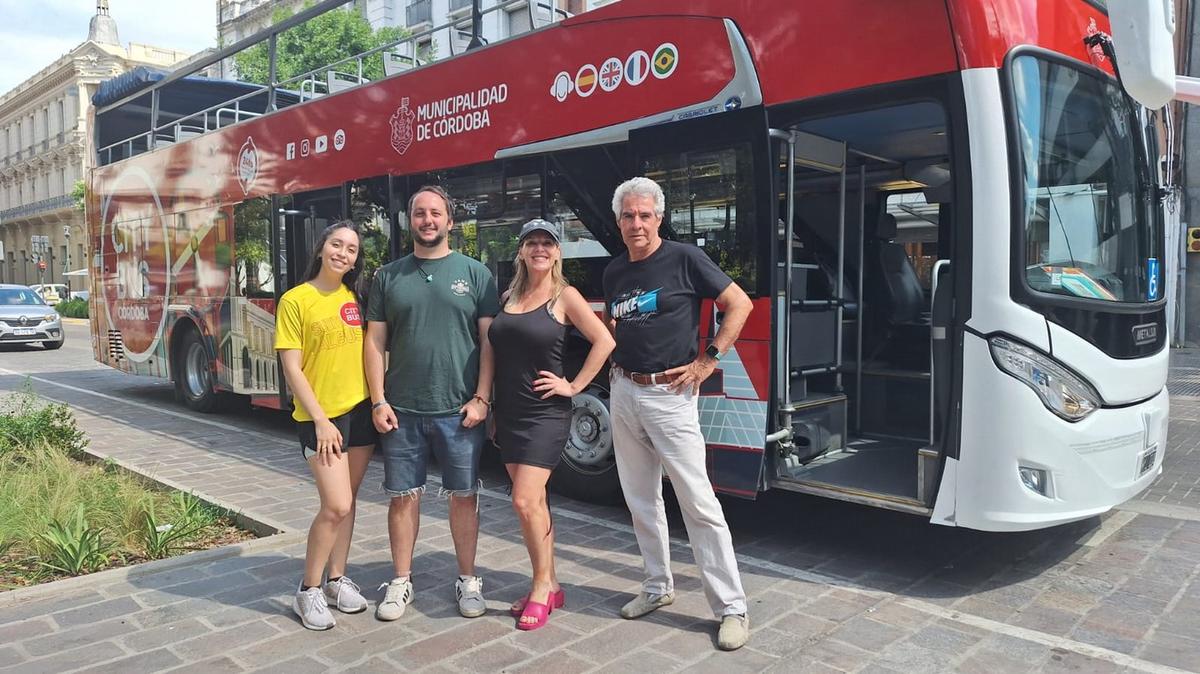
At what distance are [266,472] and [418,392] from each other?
13.1 feet

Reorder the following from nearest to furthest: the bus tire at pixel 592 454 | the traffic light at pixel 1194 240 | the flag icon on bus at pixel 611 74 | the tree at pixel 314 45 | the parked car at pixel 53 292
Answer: the flag icon on bus at pixel 611 74 < the bus tire at pixel 592 454 < the traffic light at pixel 1194 240 < the tree at pixel 314 45 < the parked car at pixel 53 292

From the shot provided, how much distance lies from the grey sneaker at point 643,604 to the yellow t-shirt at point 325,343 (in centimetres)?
153

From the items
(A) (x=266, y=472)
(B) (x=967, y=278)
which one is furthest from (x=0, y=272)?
(B) (x=967, y=278)

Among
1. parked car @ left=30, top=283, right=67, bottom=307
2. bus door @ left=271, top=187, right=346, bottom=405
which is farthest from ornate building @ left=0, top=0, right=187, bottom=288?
bus door @ left=271, top=187, right=346, bottom=405

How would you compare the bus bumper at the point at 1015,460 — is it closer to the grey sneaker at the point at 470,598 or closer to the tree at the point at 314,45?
the grey sneaker at the point at 470,598

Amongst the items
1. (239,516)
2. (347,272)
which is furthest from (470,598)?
(239,516)

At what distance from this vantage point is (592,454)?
5887mm

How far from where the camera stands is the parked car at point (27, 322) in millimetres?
20250

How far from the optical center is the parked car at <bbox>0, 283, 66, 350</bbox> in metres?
20.2

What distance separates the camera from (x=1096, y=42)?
4.39m

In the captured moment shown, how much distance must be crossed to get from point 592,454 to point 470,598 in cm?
203

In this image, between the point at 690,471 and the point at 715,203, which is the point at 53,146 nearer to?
the point at 715,203

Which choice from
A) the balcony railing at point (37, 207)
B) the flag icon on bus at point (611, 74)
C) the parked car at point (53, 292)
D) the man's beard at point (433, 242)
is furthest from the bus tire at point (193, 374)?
the balcony railing at point (37, 207)

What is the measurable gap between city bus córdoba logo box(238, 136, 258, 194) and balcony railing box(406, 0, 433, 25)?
26.0m
